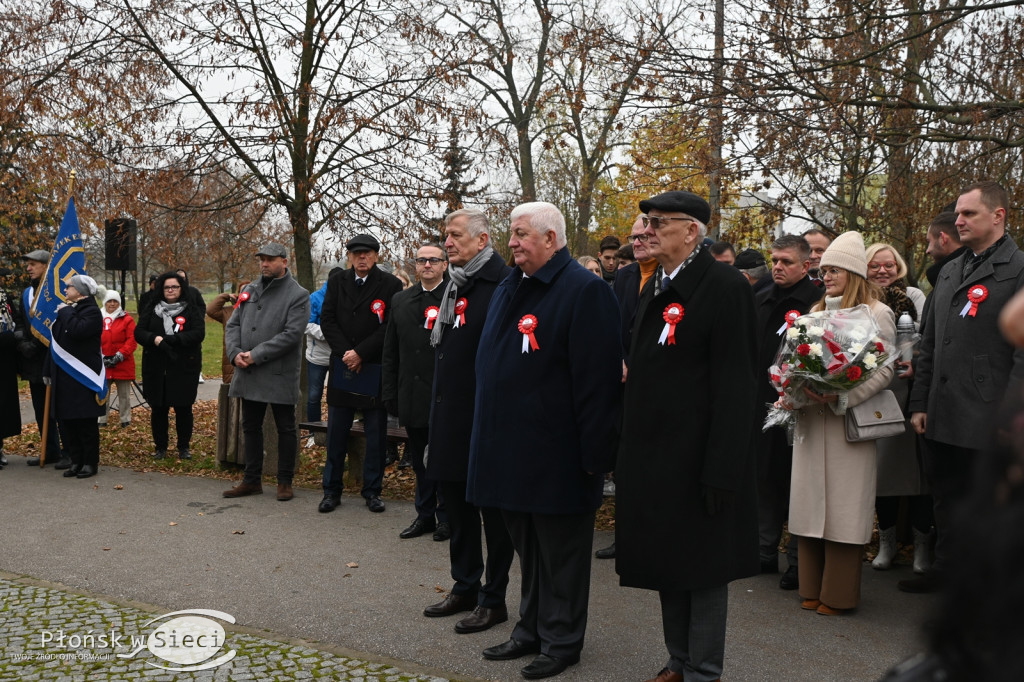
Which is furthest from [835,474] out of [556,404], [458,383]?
[458,383]

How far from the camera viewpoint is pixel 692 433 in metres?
4.04

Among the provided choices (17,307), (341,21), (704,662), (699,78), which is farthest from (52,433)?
(704,662)

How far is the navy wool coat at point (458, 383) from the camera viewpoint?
18.2ft

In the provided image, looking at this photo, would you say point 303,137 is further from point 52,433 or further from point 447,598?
point 447,598

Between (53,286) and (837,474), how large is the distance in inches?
336

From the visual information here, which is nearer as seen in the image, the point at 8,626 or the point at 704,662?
the point at 704,662

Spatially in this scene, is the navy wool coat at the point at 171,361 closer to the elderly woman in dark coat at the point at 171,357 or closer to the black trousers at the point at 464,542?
the elderly woman in dark coat at the point at 171,357

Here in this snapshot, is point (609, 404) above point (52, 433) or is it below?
above

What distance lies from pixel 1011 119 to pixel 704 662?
709 cm

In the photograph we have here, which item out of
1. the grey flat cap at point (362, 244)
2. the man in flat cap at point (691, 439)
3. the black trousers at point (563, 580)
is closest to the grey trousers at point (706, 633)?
the man in flat cap at point (691, 439)

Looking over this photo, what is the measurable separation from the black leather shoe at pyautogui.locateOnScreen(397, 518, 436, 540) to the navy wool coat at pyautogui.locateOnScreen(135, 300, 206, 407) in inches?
172

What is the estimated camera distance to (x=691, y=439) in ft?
13.3

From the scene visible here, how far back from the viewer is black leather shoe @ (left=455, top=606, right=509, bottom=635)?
519cm

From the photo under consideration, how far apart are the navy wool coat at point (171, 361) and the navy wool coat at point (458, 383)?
5.73 m
